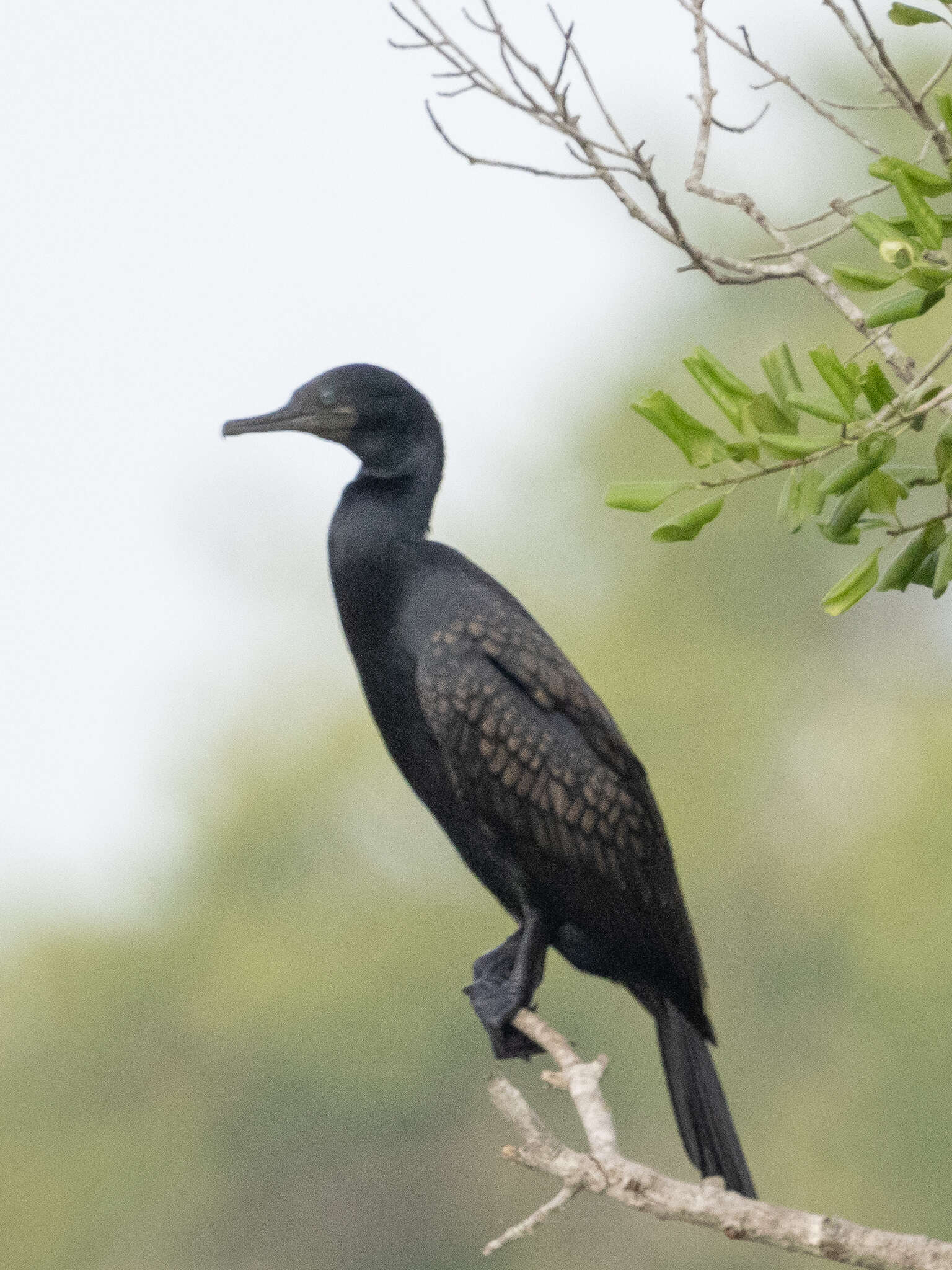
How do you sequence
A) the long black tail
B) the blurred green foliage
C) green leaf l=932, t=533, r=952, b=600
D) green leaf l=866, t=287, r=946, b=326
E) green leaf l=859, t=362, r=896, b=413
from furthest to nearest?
the blurred green foliage, the long black tail, green leaf l=932, t=533, r=952, b=600, green leaf l=859, t=362, r=896, b=413, green leaf l=866, t=287, r=946, b=326

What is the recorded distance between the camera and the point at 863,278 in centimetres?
265

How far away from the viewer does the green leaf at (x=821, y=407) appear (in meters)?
2.63

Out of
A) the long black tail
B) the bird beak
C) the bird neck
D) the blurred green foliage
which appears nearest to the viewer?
the long black tail

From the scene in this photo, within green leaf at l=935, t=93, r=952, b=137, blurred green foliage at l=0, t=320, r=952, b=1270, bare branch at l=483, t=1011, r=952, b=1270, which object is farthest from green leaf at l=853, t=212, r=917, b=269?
blurred green foliage at l=0, t=320, r=952, b=1270

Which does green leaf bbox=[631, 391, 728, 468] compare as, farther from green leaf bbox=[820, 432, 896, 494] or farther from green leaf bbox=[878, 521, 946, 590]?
green leaf bbox=[878, 521, 946, 590]

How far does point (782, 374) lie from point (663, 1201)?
1230 millimetres

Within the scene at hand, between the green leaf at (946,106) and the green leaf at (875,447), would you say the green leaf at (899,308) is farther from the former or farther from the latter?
the green leaf at (946,106)

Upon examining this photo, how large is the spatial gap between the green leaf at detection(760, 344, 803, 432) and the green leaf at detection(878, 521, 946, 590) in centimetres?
28

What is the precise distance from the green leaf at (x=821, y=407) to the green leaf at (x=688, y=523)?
193 mm

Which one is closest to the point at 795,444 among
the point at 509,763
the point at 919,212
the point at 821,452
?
the point at 821,452

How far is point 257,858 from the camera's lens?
794 inches

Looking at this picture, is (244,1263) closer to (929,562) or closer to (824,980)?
(824,980)

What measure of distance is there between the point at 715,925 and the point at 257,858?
5098 mm

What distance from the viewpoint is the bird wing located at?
3338 millimetres
